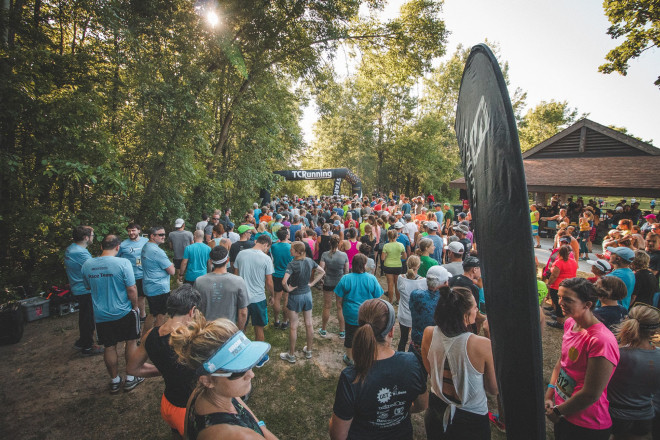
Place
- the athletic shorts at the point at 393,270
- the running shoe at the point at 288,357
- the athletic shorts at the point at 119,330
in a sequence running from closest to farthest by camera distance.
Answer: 1. the athletic shorts at the point at 119,330
2. the running shoe at the point at 288,357
3. the athletic shorts at the point at 393,270

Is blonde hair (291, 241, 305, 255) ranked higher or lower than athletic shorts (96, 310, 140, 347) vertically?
higher

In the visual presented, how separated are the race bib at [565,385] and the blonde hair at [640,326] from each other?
57cm

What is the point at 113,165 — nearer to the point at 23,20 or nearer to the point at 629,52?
the point at 23,20

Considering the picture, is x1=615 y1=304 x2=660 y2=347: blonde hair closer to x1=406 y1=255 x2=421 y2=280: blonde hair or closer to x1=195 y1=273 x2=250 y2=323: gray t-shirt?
x1=406 y1=255 x2=421 y2=280: blonde hair

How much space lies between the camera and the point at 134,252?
521 centimetres

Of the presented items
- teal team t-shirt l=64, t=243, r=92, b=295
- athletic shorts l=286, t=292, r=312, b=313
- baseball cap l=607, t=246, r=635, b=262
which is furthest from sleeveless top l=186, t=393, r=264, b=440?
baseball cap l=607, t=246, r=635, b=262

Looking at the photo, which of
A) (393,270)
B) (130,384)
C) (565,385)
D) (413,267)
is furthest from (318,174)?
(565,385)

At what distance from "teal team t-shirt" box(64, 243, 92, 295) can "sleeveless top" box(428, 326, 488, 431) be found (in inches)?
207

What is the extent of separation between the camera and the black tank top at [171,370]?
2.29 m

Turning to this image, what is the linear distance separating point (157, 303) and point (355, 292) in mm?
3552

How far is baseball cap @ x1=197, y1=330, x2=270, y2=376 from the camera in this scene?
153 cm

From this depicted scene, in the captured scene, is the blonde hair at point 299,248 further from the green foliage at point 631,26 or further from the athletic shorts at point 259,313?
the green foliage at point 631,26

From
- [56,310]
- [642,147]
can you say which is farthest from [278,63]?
[642,147]

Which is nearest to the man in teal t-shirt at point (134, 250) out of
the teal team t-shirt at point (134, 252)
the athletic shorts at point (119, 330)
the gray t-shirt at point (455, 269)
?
the teal team t-shirt at point (134, 252)
